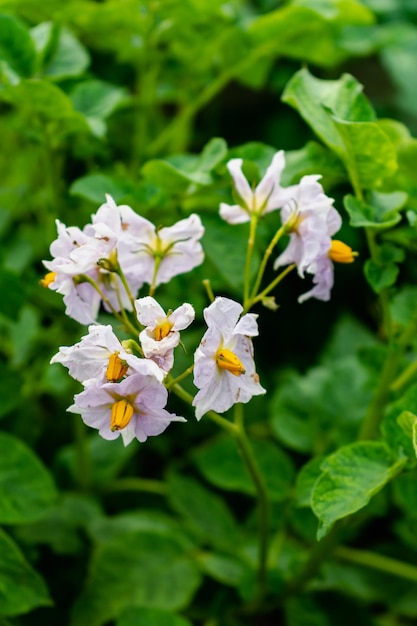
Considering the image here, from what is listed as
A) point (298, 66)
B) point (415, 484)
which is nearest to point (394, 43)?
point (298, 66)

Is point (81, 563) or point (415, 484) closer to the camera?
point (415, 484)

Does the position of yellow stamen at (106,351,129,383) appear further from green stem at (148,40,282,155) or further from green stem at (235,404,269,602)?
green stem at (148,40,282,155)

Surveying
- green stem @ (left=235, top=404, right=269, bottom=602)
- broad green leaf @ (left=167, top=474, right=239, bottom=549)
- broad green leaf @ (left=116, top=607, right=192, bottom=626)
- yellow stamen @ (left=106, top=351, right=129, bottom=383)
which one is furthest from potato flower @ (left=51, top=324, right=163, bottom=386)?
broad green leaf @ (left=167, top=474, right=239, bottom=549)

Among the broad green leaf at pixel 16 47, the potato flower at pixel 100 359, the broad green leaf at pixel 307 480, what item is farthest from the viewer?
the broad green leaf at pixel 16 47

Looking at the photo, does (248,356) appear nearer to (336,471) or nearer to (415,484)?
(336,471)

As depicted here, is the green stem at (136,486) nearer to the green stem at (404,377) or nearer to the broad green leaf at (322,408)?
the broad green leaf at (322,408)

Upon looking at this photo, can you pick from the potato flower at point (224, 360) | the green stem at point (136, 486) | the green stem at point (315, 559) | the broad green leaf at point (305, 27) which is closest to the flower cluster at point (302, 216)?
the potato flower at point (224, 360)
